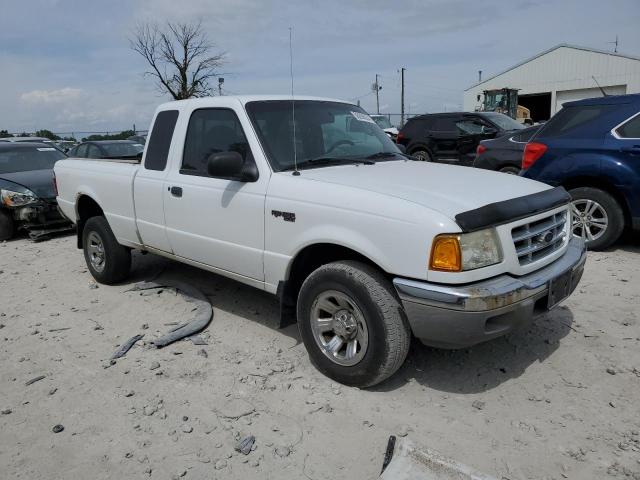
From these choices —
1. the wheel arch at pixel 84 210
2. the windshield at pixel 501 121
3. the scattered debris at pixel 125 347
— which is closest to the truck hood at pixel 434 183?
the scattered debris at pixel 125 347

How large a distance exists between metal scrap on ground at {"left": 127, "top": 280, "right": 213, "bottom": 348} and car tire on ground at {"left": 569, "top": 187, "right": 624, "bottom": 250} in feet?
13.9

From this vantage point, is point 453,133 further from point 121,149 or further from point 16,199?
point 16,199

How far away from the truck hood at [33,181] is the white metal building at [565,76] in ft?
99.8

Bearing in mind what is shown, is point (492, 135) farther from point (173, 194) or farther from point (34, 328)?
point (34, 328)

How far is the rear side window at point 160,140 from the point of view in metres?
4.54

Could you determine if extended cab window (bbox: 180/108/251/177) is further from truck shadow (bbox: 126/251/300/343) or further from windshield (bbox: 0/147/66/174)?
windshield (bbox: 0/147/66/174)

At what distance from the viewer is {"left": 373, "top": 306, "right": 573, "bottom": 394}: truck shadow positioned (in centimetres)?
338

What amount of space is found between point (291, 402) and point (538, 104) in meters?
42.0

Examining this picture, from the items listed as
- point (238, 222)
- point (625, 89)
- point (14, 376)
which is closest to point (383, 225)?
point (238, 222)

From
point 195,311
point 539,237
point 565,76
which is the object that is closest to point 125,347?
point 195,311

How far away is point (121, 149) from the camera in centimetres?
1162

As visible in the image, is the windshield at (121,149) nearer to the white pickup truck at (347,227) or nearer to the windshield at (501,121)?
the white pickup truck at (347,227)

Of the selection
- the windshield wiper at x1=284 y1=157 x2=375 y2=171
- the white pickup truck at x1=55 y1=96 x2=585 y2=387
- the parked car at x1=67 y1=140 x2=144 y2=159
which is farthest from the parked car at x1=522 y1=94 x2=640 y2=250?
the parked car at x1=67 y1=140 x2=144 y2=159

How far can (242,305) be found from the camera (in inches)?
193
